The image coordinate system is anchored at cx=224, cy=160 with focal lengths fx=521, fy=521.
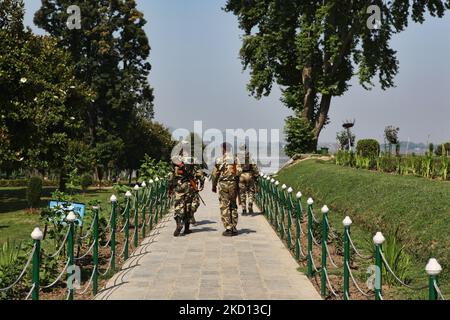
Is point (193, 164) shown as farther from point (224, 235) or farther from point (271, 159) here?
point (271, 159)

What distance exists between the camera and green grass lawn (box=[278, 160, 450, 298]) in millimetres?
9070

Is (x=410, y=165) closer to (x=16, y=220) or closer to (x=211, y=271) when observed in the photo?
(x=211, y=271)

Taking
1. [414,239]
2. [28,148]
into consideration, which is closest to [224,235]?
[414,239]

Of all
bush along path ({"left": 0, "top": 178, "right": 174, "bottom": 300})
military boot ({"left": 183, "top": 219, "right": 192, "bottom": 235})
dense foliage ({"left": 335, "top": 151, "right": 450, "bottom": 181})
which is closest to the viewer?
bush along path ({"left": 0, "top": 178, "right": 174, "bottom": 300})

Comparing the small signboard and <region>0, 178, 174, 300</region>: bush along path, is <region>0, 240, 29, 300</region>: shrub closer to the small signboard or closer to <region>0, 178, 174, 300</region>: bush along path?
<region>0, 178, 174, 300</region>: bush along path

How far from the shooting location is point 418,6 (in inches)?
1382

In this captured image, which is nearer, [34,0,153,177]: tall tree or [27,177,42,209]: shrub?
[27,177,42,209]: shrub

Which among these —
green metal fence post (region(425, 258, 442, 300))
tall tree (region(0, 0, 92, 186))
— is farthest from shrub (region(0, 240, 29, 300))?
tall tree (region(0, 0, 92, 186))

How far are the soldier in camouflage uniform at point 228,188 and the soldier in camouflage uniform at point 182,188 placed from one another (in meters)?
0.65

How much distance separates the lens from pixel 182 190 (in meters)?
12.2

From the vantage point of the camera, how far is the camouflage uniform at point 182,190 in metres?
12.1

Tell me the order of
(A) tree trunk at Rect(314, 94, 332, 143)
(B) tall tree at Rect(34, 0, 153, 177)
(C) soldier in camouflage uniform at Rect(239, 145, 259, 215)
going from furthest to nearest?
(B) tall tree at Rect(34, 0, 153, 177)
(A) tree trunk at Rect(314, 94, 332, 143)
(C) soldier in camouflage uniform at Rect(239, 145, 259, 215)

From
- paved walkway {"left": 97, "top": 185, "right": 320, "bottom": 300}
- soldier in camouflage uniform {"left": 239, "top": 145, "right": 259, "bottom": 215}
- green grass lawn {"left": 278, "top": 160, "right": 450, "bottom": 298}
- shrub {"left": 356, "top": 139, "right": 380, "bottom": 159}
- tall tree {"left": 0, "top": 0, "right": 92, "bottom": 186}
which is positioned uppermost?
tall tree {"left": 0, "top": 0, "right": 92, "bottom": 186}

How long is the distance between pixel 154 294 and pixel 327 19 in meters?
28.1
